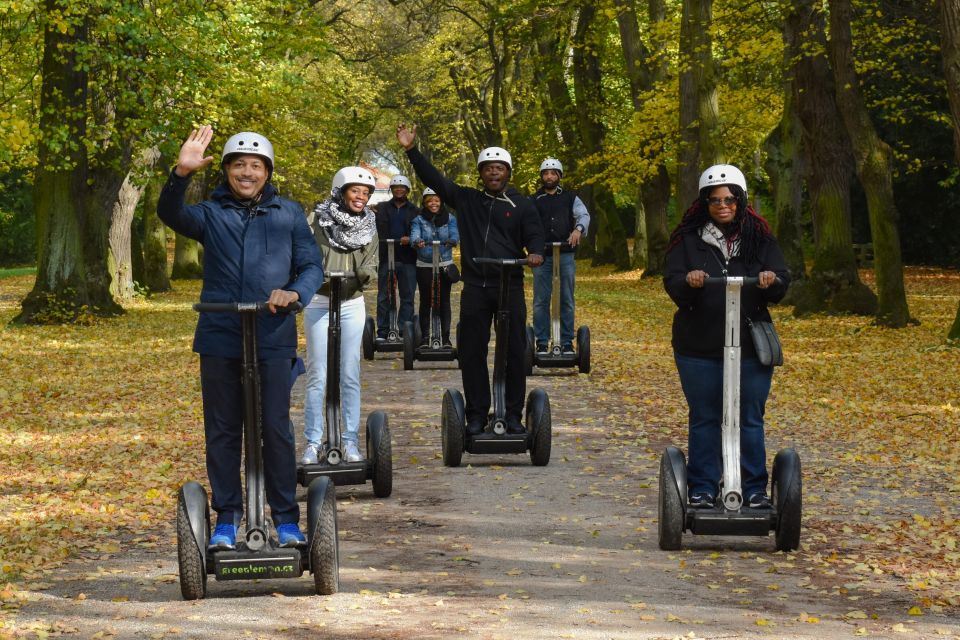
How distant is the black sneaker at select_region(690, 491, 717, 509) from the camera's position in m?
7.33

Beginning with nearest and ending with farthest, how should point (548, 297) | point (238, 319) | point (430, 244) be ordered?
point (238, 319) < point (548, 297) < point (430, 244)

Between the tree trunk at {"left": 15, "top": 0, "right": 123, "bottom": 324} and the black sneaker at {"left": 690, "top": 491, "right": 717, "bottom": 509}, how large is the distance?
1695cm

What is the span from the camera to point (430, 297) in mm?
17438

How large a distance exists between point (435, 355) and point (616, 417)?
4805 millimetres

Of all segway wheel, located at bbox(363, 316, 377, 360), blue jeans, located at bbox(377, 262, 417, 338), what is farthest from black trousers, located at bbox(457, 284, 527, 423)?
segway wheel, located at bbox(363, 316, 377, 360)

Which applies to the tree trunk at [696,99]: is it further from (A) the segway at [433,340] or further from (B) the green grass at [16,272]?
(B) the green grass at [16,272]

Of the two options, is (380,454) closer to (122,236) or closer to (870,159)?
(870,159)

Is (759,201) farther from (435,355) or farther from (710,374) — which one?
(710,374)

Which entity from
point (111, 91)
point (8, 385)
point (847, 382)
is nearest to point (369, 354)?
point (8, 385)

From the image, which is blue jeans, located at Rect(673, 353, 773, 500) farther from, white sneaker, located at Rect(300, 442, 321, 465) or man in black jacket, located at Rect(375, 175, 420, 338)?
man in black jacket, located at Rect(375, 175, 420, 338)

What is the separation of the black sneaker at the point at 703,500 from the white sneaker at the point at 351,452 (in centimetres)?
233

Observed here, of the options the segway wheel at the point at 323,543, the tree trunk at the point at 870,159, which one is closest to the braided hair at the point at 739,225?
the segway wheel at the point at 323,543

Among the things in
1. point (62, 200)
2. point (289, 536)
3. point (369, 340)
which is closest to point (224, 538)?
point (289, 536)

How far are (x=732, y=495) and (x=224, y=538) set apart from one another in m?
2.57
